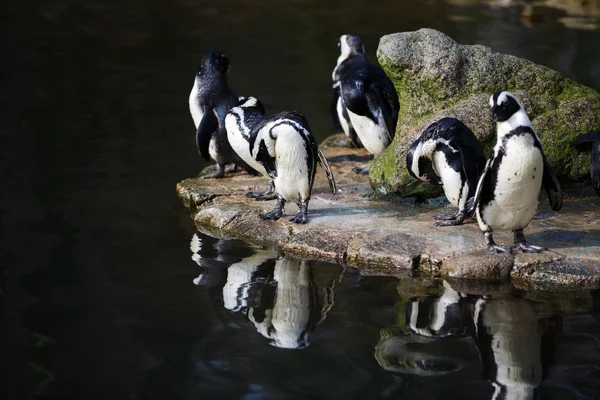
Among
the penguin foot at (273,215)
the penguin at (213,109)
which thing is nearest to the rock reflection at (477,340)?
the penguin foot at (273,215)

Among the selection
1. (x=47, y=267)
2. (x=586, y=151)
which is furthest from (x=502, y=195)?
(x=47, y=267)

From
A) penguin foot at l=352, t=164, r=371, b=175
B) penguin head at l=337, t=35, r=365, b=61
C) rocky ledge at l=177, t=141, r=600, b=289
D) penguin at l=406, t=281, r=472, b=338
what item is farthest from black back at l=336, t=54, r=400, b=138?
penguin at l=406, t=281, r=472, b=338

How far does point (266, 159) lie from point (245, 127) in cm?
49

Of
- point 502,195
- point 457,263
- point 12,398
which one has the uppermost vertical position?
point 502,195

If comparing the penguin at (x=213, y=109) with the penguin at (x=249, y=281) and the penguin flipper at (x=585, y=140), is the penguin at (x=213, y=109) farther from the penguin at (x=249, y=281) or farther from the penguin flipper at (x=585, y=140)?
the penguin flipper at (x=585, y=140)

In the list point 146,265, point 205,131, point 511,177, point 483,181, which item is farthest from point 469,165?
point 205,131

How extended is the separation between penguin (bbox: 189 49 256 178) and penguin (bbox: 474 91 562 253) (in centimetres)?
254

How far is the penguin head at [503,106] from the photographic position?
5.03m

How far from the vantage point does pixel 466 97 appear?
21.7ft

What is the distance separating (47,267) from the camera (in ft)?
18.3

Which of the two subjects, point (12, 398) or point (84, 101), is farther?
point (84, 101)

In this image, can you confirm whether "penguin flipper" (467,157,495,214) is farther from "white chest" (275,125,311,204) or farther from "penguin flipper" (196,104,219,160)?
"penguin flipper" (196,104,219,160)

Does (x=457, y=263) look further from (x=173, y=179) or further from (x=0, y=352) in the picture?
(x=173, y=179)

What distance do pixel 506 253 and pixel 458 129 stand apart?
841 mm
